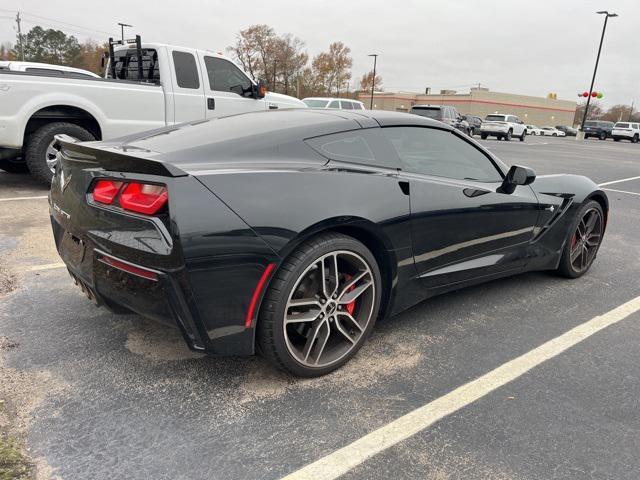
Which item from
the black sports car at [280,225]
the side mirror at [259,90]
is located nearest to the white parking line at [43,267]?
the black sports car at [280,225]

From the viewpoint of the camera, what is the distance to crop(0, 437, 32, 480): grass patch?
1.84 m

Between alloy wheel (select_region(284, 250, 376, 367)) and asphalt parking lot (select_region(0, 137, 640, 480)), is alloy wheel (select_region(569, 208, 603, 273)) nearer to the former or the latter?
asphalt parking lot (select_region(0, 137, 640, 480))

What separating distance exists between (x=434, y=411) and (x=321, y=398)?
1.77 feet

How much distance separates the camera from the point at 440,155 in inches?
134

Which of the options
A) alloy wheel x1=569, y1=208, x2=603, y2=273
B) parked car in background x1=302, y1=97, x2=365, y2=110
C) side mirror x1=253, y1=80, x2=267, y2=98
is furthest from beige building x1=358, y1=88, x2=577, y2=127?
alloy wheel x1=569, y1=208, x2=603, y2=273

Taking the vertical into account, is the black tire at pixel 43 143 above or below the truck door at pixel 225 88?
below

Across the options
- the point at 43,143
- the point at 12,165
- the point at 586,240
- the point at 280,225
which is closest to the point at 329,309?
the point at 280,225

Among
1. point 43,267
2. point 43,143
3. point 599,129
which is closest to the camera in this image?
point 43,267

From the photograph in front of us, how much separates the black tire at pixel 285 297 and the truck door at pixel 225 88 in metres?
5.87

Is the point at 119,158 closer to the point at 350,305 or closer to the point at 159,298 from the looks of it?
the point at 159,298

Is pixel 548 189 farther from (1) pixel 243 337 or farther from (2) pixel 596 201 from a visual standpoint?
(1) pixel 243 337

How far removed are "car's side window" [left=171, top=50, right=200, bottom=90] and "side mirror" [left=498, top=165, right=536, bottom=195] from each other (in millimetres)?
5436

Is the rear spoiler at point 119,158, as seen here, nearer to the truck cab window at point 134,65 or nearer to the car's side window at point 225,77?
the truck cab window at point 134,65

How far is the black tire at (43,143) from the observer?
245 inches
